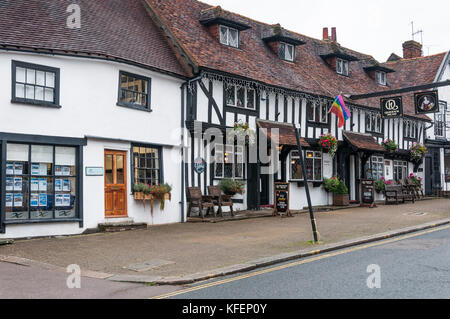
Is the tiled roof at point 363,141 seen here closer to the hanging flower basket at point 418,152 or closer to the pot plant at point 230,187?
the hanging flower basket at point 418,152

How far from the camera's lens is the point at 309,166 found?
21656 millimetres

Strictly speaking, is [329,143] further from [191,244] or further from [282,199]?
[191,244]

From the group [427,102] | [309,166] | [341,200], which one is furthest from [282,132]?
[427,102]

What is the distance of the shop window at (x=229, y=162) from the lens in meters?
17.6

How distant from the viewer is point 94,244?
441 inches

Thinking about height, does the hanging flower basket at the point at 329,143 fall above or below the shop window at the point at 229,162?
above

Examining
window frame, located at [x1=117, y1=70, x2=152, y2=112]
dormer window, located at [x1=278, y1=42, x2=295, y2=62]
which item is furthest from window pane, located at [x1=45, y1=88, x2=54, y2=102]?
dormer window, located at [x1=278, y1=42, x2=295, y2=62]

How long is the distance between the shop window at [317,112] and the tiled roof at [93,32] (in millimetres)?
7534

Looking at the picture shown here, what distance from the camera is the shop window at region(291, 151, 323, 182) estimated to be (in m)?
20.9

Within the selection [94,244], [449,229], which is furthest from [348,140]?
[94,244]

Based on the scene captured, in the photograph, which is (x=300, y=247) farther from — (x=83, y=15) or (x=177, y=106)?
(x=83, y=15)

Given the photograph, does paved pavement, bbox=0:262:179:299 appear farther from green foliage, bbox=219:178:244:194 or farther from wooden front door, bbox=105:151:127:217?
green foliage, bbox=219:178:244:194

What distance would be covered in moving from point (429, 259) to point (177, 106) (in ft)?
32.7

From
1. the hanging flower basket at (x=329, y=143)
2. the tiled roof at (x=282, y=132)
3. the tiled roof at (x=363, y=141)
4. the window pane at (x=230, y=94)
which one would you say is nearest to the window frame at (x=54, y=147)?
the window pane at (x=230, y=94)
